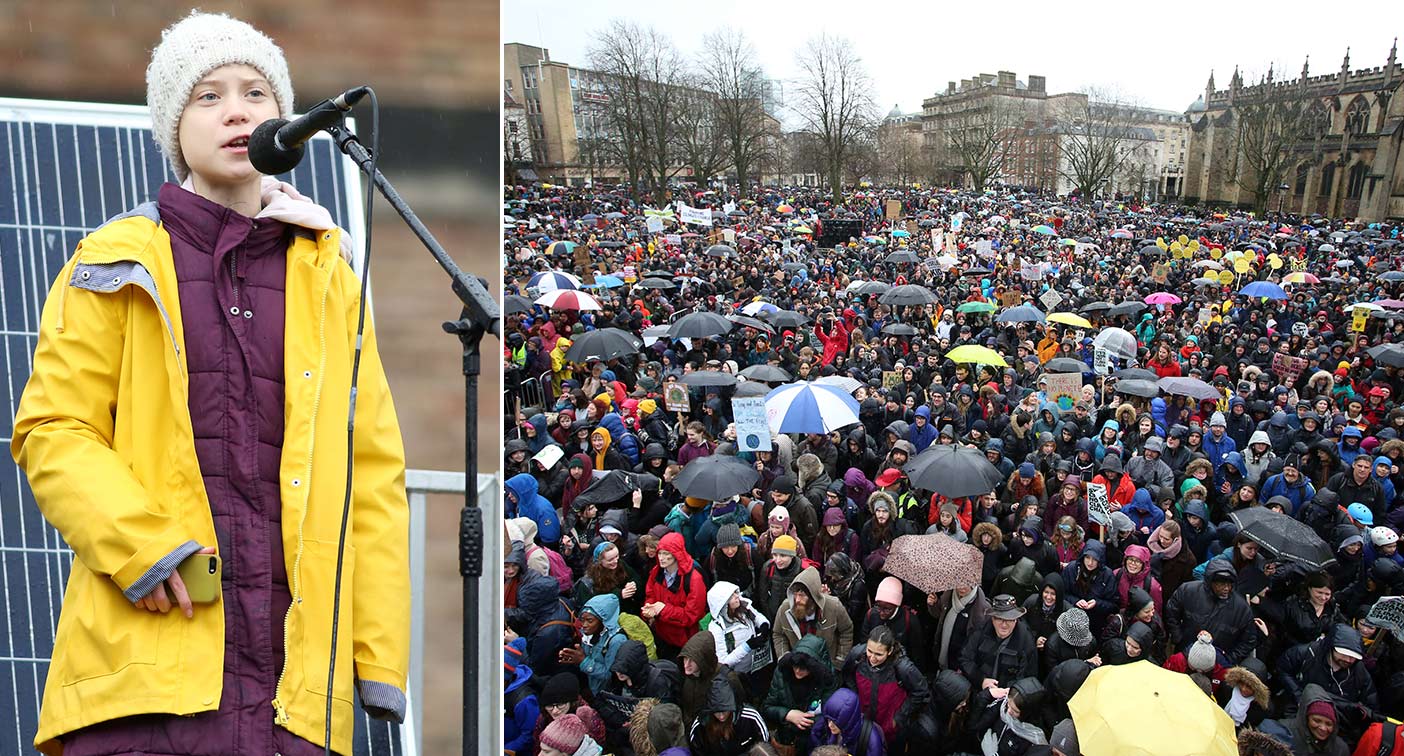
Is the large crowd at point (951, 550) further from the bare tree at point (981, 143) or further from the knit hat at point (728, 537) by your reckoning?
the bare tree at point (981, 143)

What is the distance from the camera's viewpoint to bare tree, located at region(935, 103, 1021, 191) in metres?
78.4

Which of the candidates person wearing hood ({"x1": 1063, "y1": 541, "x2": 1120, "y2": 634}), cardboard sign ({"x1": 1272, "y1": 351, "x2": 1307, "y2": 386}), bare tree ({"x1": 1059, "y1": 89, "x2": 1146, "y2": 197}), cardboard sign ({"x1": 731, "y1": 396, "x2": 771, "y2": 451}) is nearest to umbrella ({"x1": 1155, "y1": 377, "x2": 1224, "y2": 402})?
cardboard sign ({"x1": 1272, "y1": 351, "x2": 1307, "y2": 386})

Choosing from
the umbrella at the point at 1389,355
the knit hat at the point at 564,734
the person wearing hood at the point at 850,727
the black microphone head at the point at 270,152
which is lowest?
the person wearing hood at the point at 850,727

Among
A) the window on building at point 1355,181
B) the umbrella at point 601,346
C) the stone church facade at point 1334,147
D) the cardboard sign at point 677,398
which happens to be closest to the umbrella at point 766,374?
the cardboard sign at point 677,398

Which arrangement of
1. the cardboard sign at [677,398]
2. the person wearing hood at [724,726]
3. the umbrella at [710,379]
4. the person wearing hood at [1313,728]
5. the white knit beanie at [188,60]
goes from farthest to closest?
the umbrella at [710,379] → the cardboard sign at [677,398] → the person wearing hood at [724,726] → the person wearing hood at [1313,728] → the white knit beanie at [188,60]

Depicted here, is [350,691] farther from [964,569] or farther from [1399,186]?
[1399,186]

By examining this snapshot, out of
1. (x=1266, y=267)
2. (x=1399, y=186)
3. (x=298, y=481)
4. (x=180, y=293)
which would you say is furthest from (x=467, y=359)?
(x=1399, y=186)

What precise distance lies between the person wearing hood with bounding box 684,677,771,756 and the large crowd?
0.04 feet

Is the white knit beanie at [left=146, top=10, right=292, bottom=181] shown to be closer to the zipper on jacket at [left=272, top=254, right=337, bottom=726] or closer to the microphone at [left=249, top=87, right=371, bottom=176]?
the microphone at [left=249, top=87, right=371, bottom=176]

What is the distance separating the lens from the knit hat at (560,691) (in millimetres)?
4574

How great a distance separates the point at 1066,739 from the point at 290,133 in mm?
4133

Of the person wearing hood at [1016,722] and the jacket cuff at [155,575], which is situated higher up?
the jacket cuff at [155,575]

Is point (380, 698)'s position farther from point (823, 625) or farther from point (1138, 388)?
point (1138, 388)

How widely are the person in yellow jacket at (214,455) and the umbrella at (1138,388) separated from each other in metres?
10.2
